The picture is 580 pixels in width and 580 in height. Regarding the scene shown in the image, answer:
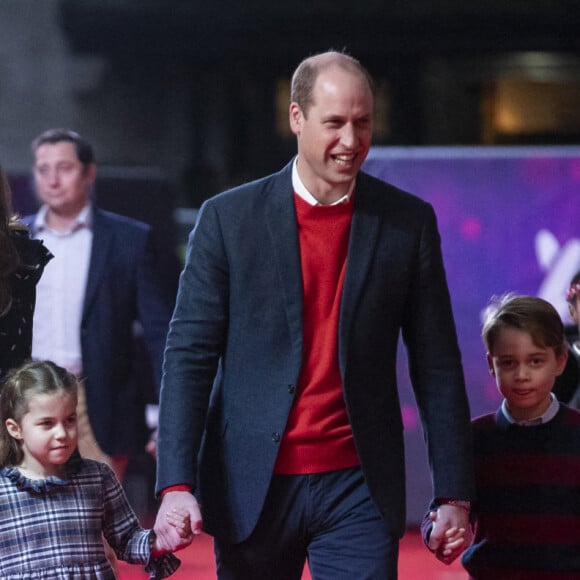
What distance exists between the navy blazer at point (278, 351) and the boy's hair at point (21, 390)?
29cm

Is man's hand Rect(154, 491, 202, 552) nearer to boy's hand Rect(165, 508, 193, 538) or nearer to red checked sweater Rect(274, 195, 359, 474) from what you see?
boy's hand Rect(165, 508, 193, 538)

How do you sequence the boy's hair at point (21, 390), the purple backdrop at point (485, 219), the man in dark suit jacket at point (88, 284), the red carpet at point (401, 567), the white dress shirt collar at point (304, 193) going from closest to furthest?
the white dress shirt collar at point (304, 193) < the boy's hair at point (21, 390) < the red carpet at point (401, 567) < the man in dark suit jacket at point (88, 284) < the purple backdrop at point (485, 219)

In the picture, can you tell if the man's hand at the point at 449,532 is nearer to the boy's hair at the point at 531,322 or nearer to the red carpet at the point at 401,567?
the boy's hair at the point at 531,322

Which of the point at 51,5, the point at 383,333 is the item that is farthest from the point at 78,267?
the point at 383,333

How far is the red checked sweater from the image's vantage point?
2.49 m

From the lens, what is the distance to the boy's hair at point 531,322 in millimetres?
2764

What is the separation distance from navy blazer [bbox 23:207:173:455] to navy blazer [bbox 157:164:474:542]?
2.26 m

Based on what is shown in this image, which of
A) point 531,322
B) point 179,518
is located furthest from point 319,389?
point 531,322

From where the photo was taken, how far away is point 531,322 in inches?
109

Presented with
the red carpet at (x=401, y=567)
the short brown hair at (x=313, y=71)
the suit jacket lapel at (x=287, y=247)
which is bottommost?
the red carpet at (x=401, y=567)

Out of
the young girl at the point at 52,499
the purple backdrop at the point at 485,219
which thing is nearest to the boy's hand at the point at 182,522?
the young girl at the point at 52,499

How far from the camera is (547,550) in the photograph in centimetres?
270

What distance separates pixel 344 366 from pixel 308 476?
0.74 feet

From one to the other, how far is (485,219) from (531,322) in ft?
8.17
